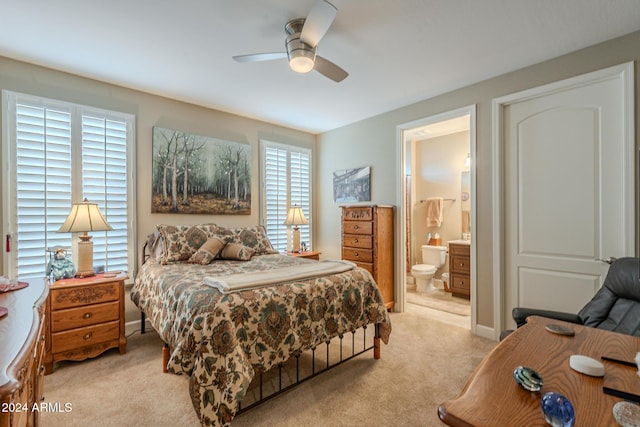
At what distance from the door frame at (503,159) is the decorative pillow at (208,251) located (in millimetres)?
2953

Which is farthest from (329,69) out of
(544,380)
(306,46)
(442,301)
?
(442,301)

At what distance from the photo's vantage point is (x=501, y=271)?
3.04 metres

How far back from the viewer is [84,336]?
8.41ft

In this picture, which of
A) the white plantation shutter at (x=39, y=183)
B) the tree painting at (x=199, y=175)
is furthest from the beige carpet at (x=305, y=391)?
the tree painting at (x=199, y=175)

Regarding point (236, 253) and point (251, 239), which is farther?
point (251, 239)

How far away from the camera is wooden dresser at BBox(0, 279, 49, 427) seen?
713mm

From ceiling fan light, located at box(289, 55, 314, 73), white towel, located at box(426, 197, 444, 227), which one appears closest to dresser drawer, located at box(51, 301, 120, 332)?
ceiling fan light, located at box(289, 55, 314, 73)

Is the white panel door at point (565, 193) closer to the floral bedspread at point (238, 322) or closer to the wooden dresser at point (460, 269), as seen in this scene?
the wooden dresser at point (460, 269)

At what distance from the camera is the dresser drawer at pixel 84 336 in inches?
96.3

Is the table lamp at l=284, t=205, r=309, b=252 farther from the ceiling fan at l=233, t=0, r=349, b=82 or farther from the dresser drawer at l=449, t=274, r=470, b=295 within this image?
the dresser drawer at l=449, t=274, r=470, b=295

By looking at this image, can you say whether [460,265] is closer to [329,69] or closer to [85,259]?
[329,69]

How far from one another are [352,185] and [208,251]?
2.37 m

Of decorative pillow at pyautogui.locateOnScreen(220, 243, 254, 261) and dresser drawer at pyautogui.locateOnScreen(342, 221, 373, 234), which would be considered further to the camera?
dresser drawer at pyautogui.locateOnScreen(342, 221, 373, 234)

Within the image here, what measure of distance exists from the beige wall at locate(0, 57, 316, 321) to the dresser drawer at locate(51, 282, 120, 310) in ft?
2.30
